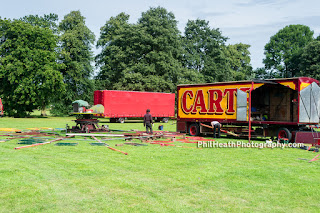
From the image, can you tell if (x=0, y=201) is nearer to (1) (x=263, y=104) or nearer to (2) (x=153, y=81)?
(1) (x=263, y=104)

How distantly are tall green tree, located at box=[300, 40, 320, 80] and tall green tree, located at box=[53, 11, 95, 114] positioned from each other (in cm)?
3427

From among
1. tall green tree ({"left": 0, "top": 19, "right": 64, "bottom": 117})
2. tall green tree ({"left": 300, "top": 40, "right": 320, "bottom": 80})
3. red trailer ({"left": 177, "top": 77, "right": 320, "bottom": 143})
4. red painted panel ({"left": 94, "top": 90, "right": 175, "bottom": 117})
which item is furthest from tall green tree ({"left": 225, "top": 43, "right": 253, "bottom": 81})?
red trailer ({"left": 177, "top": 77, "right": 320, "bottom": 143})

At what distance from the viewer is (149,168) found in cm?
1012

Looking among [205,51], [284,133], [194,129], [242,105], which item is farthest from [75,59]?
[284,133]

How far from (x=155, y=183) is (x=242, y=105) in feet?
43.2

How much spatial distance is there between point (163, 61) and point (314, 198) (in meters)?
44.7

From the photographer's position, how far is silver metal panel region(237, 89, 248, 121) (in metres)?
20.2

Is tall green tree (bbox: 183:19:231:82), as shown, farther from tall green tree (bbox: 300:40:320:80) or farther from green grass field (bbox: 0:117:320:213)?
green grass field (bbox: 0:117:320:213)

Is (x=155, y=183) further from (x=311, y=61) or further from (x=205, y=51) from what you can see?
(x=205, y=51)

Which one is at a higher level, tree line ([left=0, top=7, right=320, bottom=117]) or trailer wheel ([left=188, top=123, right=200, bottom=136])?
tree line ([left=0, top=7, right=320, bottom=117])

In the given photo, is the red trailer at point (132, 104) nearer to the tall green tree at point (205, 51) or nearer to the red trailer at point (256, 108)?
the tall green tree at point (205, 51)

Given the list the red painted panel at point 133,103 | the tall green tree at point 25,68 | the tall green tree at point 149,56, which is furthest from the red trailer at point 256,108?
the tall green tree at point 25,68

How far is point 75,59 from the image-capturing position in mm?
60094

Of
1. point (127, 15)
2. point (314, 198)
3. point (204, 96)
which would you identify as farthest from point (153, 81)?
point (314, 198)
